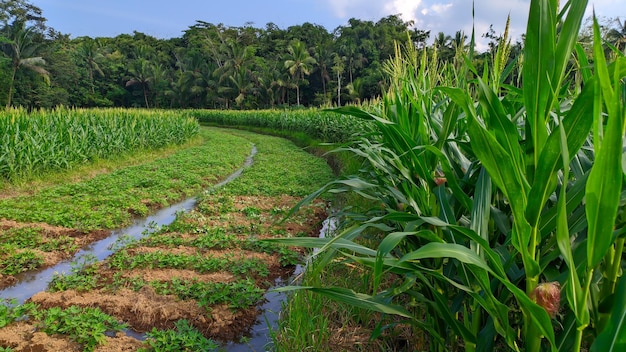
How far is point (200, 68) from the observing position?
44.2m

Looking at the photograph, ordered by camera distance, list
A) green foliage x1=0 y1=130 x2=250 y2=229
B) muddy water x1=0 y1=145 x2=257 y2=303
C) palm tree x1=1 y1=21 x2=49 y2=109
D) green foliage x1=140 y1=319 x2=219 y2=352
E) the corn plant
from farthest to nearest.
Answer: palm tree x1=1 y1=21 x2=49 y2=109
green foliage x1=0 y1=130 x2=250 y2=229
muddy water x1=0 y1=145 x2=257 y2=303
green foliage x1=140 y1=319 x2=219 y2=352
the corn plant

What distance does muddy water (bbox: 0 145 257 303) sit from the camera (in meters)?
3.66

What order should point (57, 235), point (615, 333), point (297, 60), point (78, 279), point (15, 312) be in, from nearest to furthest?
point (615, 333) → point (15, 312) → point (78, 279) → point (57, 235) → point (297, 60)

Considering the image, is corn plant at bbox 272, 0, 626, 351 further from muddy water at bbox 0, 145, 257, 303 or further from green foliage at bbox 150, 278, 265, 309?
muddy water at bbox 0, 145, 257, 303

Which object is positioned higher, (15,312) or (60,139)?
(60,139)

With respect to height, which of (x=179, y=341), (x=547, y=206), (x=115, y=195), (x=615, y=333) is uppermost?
(x=547, y=206)

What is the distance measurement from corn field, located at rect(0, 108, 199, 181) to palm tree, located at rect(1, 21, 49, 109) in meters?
22.6

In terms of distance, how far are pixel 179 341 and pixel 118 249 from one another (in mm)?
2287

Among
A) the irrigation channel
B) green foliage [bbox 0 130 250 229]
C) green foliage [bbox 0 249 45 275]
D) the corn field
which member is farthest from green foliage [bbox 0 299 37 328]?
the corn field

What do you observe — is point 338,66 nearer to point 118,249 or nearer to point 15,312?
point 118,249

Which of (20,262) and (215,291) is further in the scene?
(20,262)

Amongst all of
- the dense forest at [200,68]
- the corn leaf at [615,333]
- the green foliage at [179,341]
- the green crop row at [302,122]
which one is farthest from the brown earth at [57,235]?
the dense forest at [200,68]

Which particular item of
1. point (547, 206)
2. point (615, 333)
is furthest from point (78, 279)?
point (615, 333)

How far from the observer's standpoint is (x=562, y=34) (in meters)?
0.92
